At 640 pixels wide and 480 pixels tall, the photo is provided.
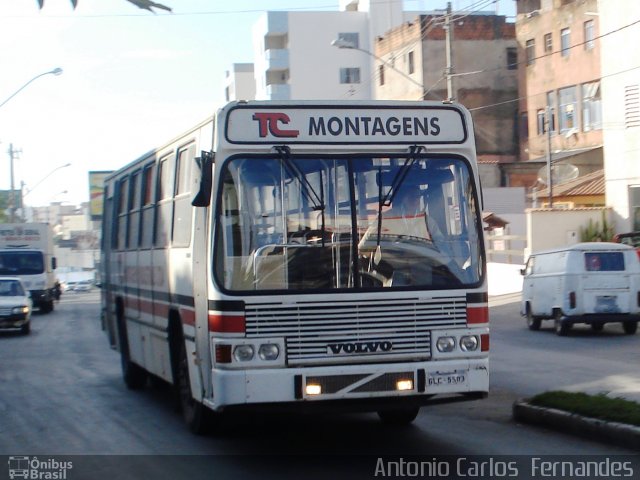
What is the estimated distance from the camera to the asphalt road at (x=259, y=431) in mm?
9039

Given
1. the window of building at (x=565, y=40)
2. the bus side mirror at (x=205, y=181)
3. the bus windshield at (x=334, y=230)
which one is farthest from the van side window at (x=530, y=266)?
the window of building at (x=565, y=40)

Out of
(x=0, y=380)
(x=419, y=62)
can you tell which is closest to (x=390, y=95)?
(x=419, y=62)

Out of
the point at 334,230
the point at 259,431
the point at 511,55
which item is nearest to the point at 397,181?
the point at 334,230

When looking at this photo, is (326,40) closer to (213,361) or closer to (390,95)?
(390,95)

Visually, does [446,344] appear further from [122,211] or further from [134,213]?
[122,211]

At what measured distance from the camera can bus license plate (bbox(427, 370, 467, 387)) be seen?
8859 millimetres

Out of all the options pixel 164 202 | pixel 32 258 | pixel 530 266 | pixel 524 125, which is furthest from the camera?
pixel 524 125

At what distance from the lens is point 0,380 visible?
55.4 ft

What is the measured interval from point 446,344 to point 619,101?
30682 mm

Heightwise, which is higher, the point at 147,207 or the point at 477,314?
the point at 147,207

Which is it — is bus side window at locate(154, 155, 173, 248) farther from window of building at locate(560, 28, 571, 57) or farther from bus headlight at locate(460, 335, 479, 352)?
window of building at locate(560, 28, 571, 57)

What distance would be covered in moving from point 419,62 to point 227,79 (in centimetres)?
3944

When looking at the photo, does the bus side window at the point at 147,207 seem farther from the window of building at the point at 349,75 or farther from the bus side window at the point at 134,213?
the window of building at the point at 349,75

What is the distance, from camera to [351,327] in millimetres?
8766
